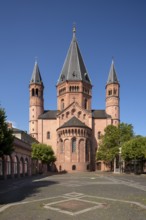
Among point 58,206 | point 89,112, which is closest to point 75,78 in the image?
point 89,112

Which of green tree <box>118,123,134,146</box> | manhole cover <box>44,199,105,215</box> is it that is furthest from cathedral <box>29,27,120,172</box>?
manhole cover <box>44,199,105,215</box>

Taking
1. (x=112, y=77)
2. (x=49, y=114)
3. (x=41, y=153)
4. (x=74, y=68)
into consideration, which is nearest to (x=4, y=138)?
(x=41, y=153)

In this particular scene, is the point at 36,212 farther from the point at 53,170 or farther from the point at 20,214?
the point at 53,170

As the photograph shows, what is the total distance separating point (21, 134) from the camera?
6425 cm

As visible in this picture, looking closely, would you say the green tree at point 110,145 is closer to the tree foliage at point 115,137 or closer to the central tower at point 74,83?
the tree foliage at point 115,137

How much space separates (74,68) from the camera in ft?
302

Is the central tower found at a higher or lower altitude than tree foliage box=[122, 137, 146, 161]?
higher

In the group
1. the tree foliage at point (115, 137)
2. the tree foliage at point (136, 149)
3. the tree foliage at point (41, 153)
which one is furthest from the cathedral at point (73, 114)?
the tree foliage at point (136, 149)

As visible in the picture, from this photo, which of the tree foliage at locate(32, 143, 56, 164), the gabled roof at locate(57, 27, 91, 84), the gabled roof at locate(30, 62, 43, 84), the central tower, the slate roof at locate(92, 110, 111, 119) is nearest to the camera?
the tree foliage at locate(32, 143, 56, 164)

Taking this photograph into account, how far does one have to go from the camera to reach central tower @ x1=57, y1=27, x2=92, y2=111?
88.8m

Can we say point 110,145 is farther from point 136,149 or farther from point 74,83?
point 74,83

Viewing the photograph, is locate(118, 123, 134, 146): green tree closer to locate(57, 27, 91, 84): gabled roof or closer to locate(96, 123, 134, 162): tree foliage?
locate(96, 123, 134, 162): tree foliage

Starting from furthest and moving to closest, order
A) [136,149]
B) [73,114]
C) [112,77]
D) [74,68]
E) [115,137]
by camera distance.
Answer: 1. [74,68]
2. [112,77]
3. [73,114]
4. [115,137]
5. [136,149]

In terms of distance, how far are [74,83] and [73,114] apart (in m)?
12.0
